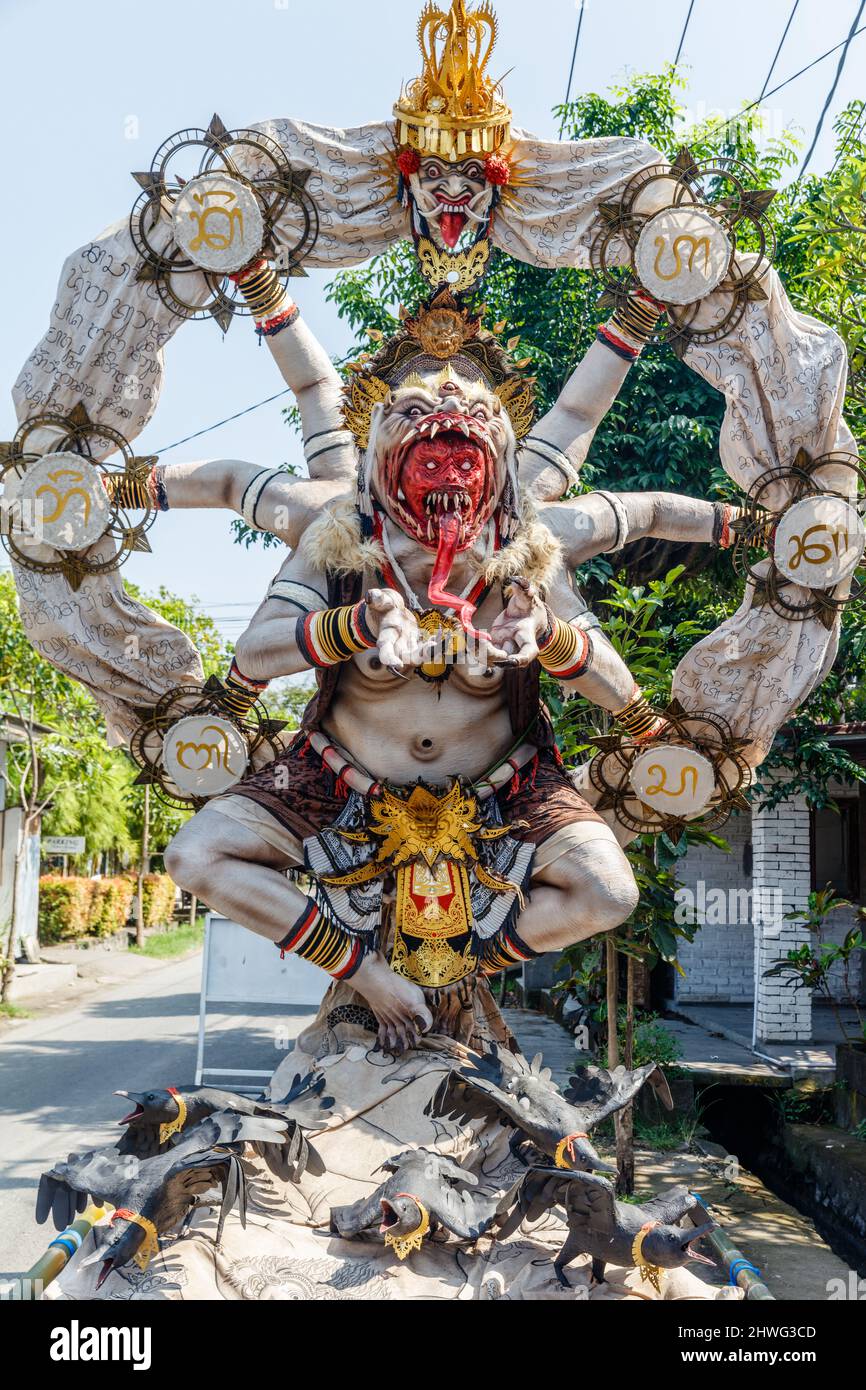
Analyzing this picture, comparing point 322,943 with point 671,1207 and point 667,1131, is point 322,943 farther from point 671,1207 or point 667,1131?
point 667,1131

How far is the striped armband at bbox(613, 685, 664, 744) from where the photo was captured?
4168mm

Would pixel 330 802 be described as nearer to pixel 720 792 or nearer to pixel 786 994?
pixel 720 792

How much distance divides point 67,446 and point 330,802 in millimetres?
1496

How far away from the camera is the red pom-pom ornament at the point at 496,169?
417 cm

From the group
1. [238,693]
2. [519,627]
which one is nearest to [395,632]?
[519,627]

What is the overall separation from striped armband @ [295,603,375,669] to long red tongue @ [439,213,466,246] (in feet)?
4.73

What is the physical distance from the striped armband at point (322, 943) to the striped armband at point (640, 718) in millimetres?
1233

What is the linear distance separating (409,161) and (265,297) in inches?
27.1

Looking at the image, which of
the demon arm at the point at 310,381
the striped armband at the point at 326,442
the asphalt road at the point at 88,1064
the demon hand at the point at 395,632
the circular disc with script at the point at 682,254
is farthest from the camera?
the asphalt road at the point at 88,1064

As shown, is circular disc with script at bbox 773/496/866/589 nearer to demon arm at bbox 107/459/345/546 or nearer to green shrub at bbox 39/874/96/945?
demon arm at bbox 107/459/345/546

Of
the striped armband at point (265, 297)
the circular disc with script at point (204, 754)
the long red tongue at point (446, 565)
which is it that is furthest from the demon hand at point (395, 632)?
the striped armband at point (265, 297)

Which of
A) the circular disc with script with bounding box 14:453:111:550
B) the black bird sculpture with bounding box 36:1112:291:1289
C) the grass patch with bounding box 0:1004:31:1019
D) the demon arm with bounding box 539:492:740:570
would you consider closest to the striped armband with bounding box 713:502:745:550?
the demon arm with bounding box 539:492:740:570

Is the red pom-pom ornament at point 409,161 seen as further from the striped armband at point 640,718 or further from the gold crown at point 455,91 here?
the striped armband at point 640,718
